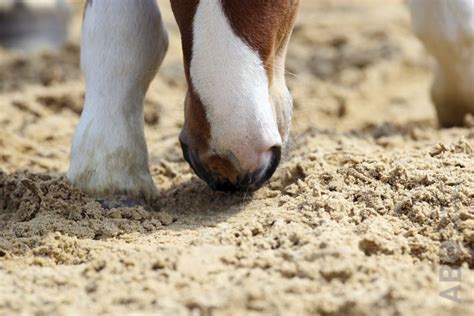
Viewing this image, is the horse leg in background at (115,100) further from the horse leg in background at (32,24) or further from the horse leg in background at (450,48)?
the horse leg in background at (32,24)

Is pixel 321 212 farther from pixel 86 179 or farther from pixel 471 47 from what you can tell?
pixel 471 47

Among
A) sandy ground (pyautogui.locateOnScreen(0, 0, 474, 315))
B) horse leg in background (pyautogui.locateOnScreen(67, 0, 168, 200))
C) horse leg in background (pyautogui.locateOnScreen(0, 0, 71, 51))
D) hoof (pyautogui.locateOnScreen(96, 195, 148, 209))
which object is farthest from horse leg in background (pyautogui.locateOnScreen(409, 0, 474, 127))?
horse leg in background (pyautogui.locateOnScreen(0, 0, 71, 51))

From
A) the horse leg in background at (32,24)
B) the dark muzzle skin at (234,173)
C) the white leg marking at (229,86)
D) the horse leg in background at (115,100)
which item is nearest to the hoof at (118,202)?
the horse leg in background at (115,100)

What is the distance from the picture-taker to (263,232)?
7.00 feet

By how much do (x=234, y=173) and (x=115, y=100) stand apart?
519 mm

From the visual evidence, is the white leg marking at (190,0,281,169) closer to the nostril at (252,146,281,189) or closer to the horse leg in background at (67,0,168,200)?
the nostril at (252,146,281,189)

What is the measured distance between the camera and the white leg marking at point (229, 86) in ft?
7.14

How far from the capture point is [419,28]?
321cm

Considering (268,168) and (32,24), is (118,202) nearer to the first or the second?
(268,168)

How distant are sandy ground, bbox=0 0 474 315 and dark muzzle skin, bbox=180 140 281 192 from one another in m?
0.09

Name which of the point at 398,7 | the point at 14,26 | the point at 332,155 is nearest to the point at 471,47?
the point at 332,155

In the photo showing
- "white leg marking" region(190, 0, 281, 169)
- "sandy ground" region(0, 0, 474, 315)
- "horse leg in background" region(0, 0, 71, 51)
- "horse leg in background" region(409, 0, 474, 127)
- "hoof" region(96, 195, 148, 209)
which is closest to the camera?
"sandy ground" region(0, 0, 474, 315)

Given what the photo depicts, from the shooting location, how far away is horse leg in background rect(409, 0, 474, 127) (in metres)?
3.05

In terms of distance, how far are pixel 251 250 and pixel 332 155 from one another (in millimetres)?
861
